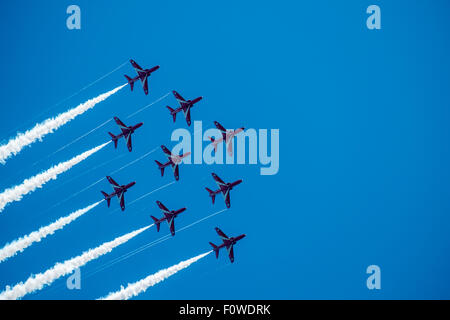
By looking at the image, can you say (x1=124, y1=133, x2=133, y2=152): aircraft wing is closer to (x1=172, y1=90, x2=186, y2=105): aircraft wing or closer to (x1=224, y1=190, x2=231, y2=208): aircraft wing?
(x1=172, y1=90, x2=186, y2=105): aircraft wing

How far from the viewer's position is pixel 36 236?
52.8 meters

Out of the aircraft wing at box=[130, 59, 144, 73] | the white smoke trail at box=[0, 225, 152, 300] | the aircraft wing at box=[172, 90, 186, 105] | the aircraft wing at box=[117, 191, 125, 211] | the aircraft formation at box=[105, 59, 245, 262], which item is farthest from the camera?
the aircraft wing at box=[130, 59, 144, 73]

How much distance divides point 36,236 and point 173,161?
36.9ft

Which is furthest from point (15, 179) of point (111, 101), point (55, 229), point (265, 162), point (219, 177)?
point (265, 162)

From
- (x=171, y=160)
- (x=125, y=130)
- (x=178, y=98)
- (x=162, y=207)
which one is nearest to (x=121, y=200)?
(x=162, y=207)

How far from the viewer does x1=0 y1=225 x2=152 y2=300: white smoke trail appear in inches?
2002

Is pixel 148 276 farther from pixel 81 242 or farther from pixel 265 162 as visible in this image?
pixel 265 162

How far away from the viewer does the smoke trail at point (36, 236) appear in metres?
51.7

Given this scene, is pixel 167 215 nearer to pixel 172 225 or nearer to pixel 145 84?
pixel 172 225

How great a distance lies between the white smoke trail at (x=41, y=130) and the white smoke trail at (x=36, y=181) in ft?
8.17

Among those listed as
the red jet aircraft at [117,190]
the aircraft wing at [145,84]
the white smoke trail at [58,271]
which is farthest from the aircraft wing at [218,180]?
the aircraft wing at [145,84]

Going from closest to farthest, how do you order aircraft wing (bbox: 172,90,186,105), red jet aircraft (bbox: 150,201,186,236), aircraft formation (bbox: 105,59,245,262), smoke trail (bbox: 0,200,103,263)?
smoke trail (bbox: 0,200,103,263)
red jet aircraft (bbox: 150,201,186,236)
aircraft formation (bbox: 105,59,245,262)
aircraft wing (bbox: 172,90,186,105)

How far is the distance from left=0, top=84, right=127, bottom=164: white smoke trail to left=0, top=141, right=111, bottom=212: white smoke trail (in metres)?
2.49

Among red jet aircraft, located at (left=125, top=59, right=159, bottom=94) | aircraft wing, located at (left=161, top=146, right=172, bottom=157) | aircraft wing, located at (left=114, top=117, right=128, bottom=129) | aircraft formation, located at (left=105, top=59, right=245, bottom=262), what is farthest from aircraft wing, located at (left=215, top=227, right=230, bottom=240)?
red jet aircraft, located at (left=125, top=59, right=159, bottom=94)
